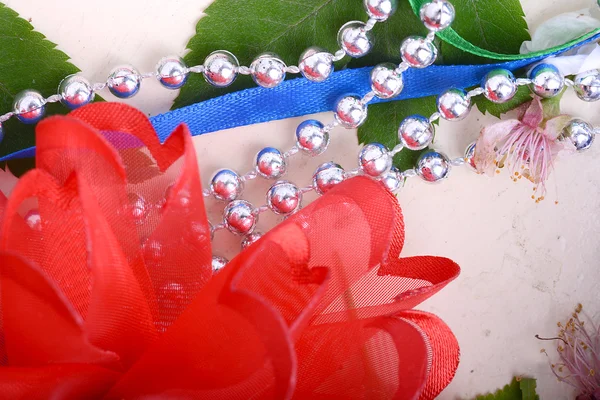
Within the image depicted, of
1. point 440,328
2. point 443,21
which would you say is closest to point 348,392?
point 440,328

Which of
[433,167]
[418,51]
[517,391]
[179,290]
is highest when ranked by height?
[418,51]

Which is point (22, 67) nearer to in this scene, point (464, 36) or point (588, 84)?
point (464, 36)

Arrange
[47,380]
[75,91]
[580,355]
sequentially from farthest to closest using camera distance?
1. [580,355]
2. [75,91]
3. [47,380]

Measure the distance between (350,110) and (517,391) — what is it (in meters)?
0.33

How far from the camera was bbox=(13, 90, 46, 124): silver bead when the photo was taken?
62cm

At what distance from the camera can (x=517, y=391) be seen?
28.4 inches

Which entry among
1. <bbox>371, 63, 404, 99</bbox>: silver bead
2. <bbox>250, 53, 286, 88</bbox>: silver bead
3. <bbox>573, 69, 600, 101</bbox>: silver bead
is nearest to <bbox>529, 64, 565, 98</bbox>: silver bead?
<bbox>573, 69, 600, 101</bbox>: silver bead

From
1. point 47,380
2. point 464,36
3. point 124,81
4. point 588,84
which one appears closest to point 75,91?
point 124,81

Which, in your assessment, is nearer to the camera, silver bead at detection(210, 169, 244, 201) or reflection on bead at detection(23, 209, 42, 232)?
reflection on bead at detection(23, 209, 42, 232)

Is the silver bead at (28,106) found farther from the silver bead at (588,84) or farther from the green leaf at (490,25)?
the silver bead at (588,84)

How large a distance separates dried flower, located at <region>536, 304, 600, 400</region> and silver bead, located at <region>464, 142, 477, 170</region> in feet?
0.62

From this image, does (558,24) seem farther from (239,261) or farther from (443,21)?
(239,261)

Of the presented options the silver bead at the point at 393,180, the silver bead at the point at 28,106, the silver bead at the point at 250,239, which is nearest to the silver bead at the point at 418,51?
the silver bead at the point at 393,180

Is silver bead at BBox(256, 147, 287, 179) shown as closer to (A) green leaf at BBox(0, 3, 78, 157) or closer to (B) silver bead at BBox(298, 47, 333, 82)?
(B) silver bead at BBox(298, 47, 333, 82)
